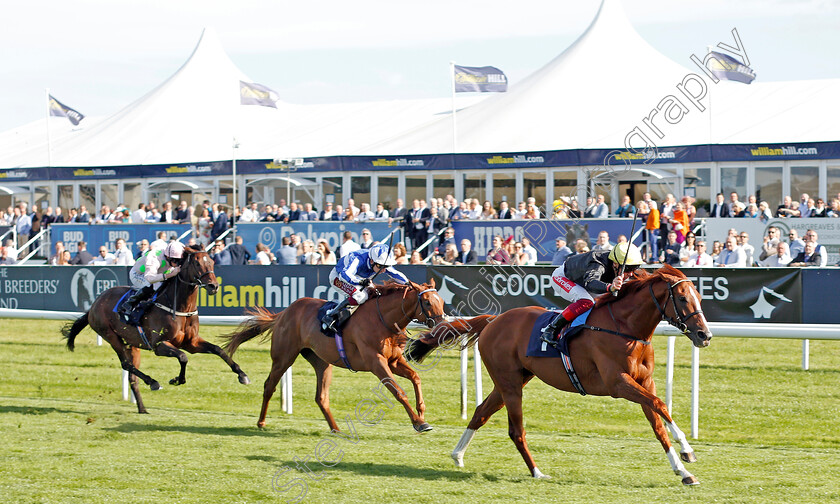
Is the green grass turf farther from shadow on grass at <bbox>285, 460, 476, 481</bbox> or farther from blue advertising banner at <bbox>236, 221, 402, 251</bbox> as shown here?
blue advertising banner at <bbox>236, 221, 402, 251</bbox>

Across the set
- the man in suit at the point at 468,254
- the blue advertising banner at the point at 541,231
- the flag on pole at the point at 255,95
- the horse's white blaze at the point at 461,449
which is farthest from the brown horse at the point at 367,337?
the flag on pole at the point at 255,95

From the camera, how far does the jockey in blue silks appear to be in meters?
7.98

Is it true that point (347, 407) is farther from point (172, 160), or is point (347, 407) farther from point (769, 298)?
point (172, 160)

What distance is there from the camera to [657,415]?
18.2 ft

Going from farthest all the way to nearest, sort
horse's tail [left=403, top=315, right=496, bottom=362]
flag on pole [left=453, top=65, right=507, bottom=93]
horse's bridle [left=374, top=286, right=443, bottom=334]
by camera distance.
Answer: flag on pole [left=453, top=65, right=507, bottom=93] → horse's bridle [left=374, top=286, right=443, bottom=334] → horse's tail [left=403, top=315, right=496, bottom=362]

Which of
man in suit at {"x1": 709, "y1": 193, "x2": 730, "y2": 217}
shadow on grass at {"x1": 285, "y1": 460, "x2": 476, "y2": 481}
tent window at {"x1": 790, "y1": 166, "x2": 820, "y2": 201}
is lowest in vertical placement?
shadow on grass at {"x1": 285, "y1": 460, "x2": 476, "y2": 481}

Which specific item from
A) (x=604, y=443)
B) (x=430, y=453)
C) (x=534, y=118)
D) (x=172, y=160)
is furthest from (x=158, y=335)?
(x=172, y=160)

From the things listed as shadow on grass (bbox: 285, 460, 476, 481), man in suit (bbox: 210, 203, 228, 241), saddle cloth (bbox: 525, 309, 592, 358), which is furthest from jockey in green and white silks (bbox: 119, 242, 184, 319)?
man in suit (bbox: 210, 203, 228, 241)

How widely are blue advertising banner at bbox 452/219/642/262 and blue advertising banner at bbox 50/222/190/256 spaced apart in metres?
6.26

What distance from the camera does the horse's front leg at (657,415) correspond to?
17.8 ft

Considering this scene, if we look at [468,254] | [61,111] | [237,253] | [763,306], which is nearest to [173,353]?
[468,254]

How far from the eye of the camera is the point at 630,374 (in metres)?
5.89

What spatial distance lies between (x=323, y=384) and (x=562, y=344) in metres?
2.79

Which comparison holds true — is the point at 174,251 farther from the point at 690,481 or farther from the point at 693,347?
the point at 690,481
